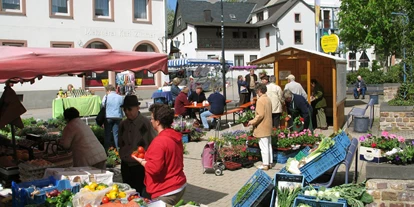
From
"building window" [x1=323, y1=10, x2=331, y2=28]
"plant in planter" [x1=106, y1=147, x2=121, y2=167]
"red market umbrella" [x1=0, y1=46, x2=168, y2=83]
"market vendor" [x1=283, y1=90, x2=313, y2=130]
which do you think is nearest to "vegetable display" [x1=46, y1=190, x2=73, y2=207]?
"red market umbrella" [x1=0, y1=46, x2=168, y2=83]

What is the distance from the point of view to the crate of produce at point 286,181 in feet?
18.5

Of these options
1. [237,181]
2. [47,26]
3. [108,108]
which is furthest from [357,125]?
[47,26]

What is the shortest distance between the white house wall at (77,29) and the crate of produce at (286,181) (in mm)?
20817

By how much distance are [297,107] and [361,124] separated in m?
3.13

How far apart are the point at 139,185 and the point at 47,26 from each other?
67.9 ft

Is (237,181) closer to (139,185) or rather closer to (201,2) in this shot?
(139,185)

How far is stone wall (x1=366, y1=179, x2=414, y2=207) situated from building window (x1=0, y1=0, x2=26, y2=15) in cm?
2252

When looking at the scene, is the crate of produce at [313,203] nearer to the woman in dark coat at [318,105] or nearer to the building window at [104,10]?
the woman in dark coat at [318,105]

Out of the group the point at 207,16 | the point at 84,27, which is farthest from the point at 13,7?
the point at 207,16

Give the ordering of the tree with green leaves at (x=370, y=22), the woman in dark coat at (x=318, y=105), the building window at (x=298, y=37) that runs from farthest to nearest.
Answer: the building window at (x=298, y=37), the tree with green leaves at (x=370, y=22), the woman in dark coat at (x=318, y=105)

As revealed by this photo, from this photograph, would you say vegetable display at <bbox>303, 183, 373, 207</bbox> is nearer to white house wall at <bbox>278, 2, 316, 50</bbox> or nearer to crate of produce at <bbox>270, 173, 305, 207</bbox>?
crate of produce at <bbox>270, 173, 305, 207</bbox>

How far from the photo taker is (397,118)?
12914mm

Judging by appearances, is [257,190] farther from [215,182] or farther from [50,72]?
[50,72]

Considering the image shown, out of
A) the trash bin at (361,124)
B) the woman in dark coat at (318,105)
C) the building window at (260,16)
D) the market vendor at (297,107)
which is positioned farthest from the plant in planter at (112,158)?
the building window at (260,16)
